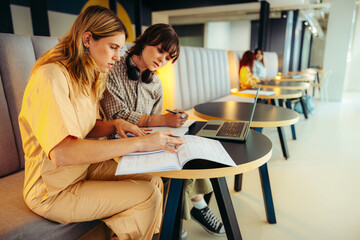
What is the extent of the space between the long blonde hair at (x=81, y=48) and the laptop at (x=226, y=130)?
1.81 feet

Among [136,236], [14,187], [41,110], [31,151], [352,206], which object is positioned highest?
[41,110]

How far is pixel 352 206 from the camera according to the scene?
1791 millimetres

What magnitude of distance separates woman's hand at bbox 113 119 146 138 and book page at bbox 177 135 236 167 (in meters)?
0.21

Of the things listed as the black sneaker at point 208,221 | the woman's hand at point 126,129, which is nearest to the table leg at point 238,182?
the black sneaker at point 208,221

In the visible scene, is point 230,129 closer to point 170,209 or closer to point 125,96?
point 170,209

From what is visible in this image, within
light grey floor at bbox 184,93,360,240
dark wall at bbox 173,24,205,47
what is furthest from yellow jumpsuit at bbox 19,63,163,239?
dark wall at bbox 173,24,205,47

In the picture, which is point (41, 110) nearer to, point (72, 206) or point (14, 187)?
point (72, 206)

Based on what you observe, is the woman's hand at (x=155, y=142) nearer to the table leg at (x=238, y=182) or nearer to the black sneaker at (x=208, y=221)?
the black sneaker at (x=208, y=221)

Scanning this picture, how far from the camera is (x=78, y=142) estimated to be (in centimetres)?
84

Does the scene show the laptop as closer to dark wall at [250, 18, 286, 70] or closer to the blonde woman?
the blonde woman

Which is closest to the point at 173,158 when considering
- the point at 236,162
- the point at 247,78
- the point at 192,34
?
the point at 236,162

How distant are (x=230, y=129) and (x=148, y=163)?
56 cm

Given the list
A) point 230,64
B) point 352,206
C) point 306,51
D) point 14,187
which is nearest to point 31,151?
point 14,187

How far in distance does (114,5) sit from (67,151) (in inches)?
113
